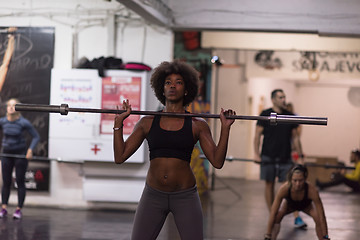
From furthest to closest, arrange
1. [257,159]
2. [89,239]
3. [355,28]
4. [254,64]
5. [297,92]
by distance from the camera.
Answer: [297,92] → [254,64] → [355,28] → [257,159] → [89,239]

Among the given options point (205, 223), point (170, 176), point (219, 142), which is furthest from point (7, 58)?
point (219, 142)

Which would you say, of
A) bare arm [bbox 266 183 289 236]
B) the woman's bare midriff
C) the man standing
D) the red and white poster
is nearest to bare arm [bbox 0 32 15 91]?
the red and white poster

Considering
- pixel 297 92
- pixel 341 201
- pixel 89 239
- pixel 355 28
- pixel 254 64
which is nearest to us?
pixel 89 239

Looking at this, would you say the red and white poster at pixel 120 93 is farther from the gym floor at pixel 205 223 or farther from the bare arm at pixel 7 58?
the bare arm at pixel 7 58

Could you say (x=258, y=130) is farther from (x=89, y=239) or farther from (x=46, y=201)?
(x=46, y=201)

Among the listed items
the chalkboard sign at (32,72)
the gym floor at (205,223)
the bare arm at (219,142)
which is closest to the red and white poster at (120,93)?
the chalkboard sign at (32,72)

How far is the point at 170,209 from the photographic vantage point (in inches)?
136

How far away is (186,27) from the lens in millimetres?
7426

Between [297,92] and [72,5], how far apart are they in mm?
9080

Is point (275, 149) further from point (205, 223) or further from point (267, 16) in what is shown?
point (267, 16)

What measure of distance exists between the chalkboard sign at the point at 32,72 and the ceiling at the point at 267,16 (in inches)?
56.5

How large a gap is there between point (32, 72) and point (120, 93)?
1196mm

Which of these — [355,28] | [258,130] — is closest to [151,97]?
[258,130]

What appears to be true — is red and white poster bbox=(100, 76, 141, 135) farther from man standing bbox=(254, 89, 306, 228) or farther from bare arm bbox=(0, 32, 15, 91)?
man standing bbox=(254, 89, 306, 228)
